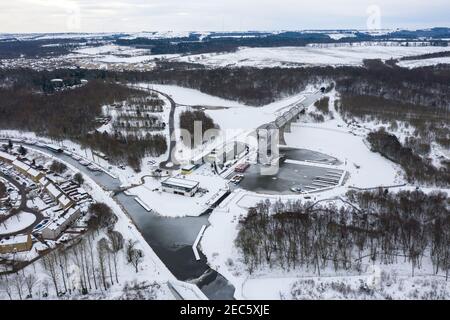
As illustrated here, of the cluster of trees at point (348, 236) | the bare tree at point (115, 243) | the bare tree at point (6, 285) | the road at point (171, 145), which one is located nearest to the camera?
the bare tree at point (6, 285)

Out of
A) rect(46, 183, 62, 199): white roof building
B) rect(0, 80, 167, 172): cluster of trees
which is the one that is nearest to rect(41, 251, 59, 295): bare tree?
rect(46, 183, 62, 199): white roof building

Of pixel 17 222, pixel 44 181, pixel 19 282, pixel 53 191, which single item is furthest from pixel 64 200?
pixel 19 282

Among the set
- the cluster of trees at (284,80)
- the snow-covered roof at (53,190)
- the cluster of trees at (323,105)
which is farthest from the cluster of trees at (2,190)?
the cluster of trees at (323,105)

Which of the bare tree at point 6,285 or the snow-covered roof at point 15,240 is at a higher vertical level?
the snow-covered roof at point 15,240

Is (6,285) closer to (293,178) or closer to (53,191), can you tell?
(53,191)

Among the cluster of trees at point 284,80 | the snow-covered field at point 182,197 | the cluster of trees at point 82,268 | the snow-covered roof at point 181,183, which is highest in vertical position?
the cluster of trees at point 284,80

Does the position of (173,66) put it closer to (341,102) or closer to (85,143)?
(341,102)

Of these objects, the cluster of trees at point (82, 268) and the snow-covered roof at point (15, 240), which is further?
the snow-covered roof at point (15, 240)

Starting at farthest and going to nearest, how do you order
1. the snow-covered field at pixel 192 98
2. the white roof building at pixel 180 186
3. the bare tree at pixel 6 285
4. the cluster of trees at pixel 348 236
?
the snow-covered field at pixel 192 98, the white roof building at pixel 180 186, the cluster of trees at pixel 348 236, the bare tree at pixel 6 285

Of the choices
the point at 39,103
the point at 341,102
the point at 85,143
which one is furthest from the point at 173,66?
the point at 85,143

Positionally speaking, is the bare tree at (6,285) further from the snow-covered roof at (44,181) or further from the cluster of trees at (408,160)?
the cluster of trees at (408,160)
